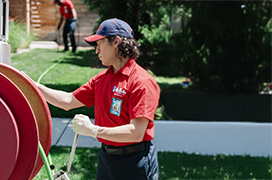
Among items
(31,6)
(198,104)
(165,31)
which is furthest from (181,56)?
(31,6)

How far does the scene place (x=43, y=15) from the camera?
8156 mm

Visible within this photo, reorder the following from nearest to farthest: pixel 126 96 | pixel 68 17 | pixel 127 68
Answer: pixel 126 96 < pixel 127 68 < pixel 68 17

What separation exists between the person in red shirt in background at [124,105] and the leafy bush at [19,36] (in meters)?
6.62

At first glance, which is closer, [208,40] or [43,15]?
[208,40]

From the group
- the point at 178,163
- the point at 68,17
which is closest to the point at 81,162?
the point at 178,163

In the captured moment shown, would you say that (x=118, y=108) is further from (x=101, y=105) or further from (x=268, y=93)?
(x=268, y=93)

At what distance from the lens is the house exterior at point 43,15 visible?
26.2 ft

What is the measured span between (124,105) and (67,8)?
6.52 m

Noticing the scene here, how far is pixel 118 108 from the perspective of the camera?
1889 mm

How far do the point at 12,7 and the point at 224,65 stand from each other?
5.74 m

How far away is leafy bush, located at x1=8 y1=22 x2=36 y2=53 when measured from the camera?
8039mm

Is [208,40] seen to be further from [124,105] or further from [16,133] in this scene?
[16,133]

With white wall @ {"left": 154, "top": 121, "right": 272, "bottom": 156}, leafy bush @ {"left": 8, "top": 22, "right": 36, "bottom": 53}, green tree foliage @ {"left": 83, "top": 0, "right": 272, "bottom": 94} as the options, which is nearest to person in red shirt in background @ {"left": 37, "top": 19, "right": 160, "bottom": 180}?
white wall @ {"left": 154, "top": 121, "right": 272, "bottom": 156}

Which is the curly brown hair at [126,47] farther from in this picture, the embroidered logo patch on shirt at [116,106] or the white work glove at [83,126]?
the white work glove at [83,126]
